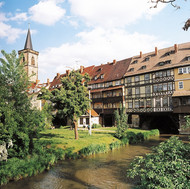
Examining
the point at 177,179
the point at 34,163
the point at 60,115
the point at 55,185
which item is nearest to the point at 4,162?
the point at 34,163

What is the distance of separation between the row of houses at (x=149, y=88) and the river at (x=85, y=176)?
45.9 ft

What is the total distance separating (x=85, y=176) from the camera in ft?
41.5

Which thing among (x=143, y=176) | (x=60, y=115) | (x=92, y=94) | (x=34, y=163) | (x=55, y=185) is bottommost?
(x=55, y=185)

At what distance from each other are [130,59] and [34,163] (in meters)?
31.3

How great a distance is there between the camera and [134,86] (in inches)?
1363

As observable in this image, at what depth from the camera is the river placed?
11.1 metres

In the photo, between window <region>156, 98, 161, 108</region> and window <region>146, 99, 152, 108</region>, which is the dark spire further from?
window <region>156, 98, 161, 108</region>

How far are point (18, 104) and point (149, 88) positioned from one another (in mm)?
24305

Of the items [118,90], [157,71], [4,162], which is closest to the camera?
[4,162]

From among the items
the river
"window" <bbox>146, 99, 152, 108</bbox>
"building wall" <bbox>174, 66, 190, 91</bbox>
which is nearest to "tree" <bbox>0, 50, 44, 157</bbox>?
the river

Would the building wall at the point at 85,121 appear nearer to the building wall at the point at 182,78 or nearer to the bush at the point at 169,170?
the building wall at the point at 182,78

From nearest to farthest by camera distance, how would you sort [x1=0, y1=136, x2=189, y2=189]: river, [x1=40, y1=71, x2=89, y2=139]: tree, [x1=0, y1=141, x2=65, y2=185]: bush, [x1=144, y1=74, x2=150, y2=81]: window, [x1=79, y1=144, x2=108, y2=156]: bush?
[x1=0, y1=136, x2=189, y2=189]: river → [x1=0, y1=141, x2=65, y2=185]: bush → [x1=79, y1=144, x2=108, y2=156]: bush → [x1=40, y1=71, x2=89, y2=139]: tree → [x1=144, y1=74, x2=150, y2=81]: window

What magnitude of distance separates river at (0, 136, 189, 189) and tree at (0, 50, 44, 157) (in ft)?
9.14

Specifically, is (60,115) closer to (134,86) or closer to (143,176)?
(143,176)
